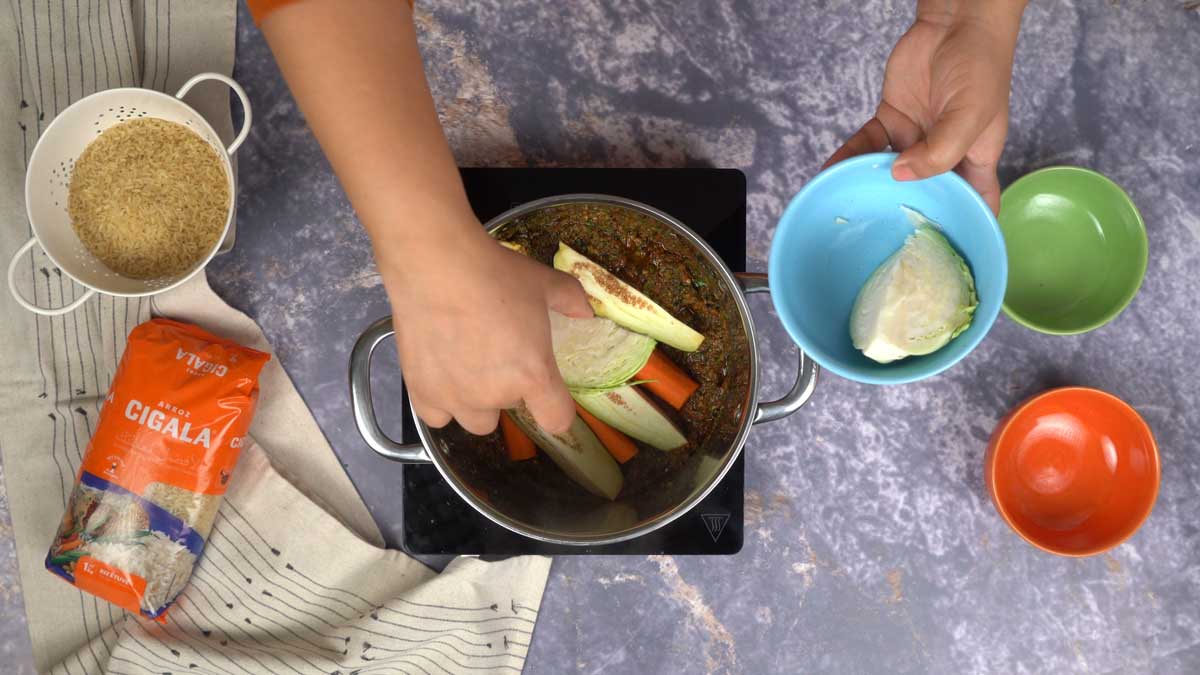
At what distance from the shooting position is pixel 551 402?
0.61 m

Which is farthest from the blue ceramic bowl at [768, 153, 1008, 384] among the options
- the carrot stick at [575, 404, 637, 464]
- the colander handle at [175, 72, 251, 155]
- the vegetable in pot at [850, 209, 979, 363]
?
the colander handle at [175, 72, 251, 155]

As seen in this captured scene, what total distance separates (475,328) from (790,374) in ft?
1.64

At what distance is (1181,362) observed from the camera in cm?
96

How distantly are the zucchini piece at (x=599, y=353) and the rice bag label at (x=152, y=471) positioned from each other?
0.36 m

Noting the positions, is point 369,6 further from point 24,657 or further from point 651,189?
point 24,657

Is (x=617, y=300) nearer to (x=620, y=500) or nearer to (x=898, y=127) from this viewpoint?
(x=620, y=500)

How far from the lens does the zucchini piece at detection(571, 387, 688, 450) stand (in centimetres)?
81

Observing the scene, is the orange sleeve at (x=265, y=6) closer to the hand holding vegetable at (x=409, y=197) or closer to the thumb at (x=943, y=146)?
the hand holding vegetable at (x=409, y=197)

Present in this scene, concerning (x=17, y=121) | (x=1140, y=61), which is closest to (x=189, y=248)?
(x=17, y=121)

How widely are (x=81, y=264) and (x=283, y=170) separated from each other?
0.23 meters

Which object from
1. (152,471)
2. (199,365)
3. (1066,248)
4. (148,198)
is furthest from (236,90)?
(1066,248)

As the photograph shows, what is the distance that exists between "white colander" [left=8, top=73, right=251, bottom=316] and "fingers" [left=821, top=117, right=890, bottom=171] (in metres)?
0.61

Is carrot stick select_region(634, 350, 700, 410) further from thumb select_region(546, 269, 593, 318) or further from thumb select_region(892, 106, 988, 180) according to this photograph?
thumb select_region(892, 106, 988, 180)

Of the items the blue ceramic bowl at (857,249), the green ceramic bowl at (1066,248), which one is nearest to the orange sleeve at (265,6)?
the blue ceramic bowl at (857,249)
